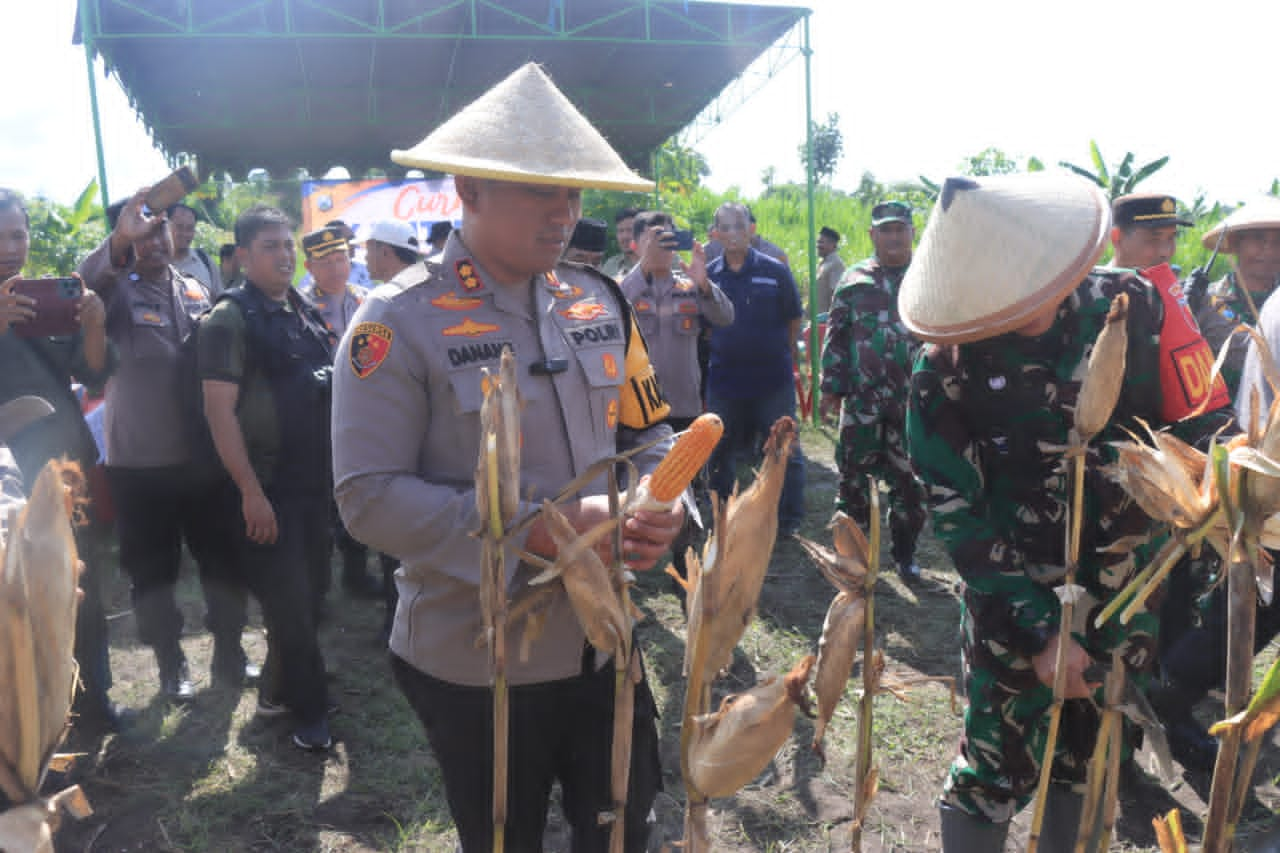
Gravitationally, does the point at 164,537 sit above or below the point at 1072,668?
below

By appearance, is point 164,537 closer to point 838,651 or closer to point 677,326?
point 677,326

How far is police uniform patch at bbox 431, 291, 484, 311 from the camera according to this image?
1665mm

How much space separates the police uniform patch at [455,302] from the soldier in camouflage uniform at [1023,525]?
3.19ft

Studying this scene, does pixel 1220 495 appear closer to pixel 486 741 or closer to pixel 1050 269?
pixel 1050 269

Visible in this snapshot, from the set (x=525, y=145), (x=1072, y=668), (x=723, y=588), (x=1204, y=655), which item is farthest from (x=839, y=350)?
(x=723, y=588)

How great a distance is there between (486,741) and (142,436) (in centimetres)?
256

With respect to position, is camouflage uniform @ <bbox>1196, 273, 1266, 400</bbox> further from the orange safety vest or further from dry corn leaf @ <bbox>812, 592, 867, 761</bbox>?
dry corn leaf @ <bbox>812, 592, 867, 761</bbox>

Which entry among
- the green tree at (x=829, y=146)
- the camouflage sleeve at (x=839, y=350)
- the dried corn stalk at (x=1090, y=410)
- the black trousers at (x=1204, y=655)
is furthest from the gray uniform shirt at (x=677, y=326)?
the green tree at (x=829, y=146)

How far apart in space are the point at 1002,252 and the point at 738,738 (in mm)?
1017

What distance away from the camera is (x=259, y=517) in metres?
3.28


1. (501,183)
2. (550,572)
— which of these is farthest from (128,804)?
(550,572)

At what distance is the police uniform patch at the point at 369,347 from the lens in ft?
5.25

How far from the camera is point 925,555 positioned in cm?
555

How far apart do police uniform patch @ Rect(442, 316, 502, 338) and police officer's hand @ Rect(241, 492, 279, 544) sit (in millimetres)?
1981
